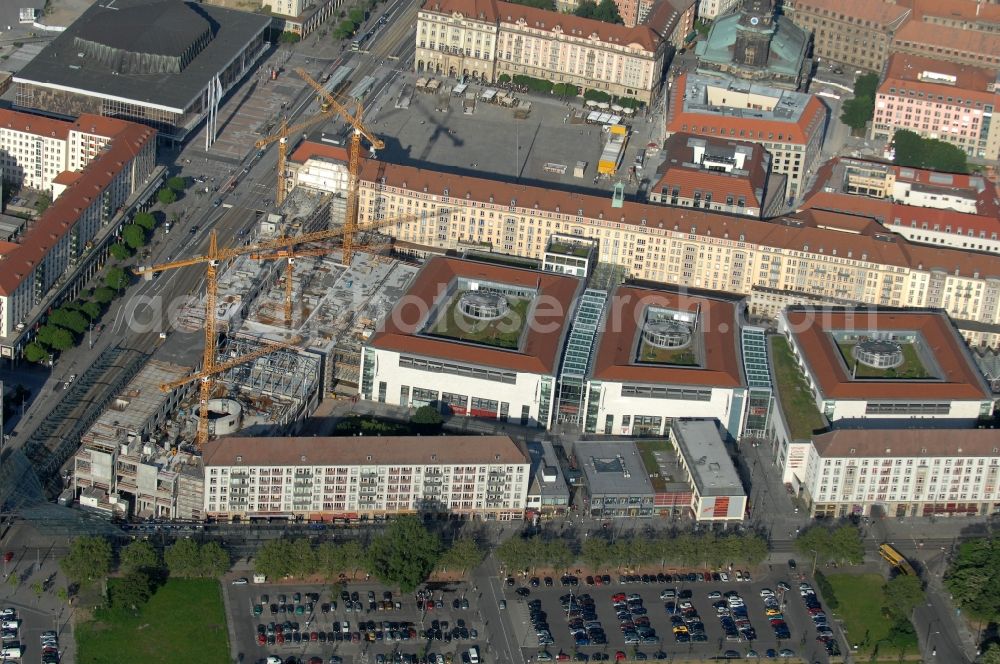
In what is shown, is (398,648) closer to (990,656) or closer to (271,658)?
(271,658)

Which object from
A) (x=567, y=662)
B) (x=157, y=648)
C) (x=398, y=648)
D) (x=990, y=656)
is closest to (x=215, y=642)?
(x=157, y=648)

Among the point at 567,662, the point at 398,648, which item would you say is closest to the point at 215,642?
the point at 398,648

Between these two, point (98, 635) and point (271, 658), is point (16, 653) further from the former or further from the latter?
point (271, 658)

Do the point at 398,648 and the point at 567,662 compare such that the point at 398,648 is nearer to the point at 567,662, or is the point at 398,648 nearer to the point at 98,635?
the point at 567,662

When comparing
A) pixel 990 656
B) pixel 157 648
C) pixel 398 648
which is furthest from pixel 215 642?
pixel 990 656

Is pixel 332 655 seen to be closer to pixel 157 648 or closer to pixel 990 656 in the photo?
pixel 157 648

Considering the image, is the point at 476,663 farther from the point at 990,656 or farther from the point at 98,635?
the point at 990,656
